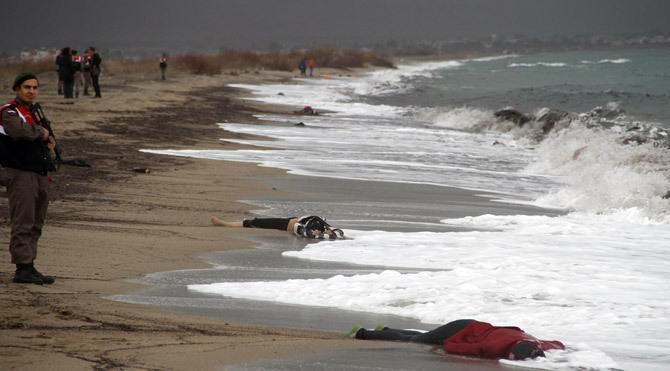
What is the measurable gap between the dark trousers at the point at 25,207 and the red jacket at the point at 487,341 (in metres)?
3.39

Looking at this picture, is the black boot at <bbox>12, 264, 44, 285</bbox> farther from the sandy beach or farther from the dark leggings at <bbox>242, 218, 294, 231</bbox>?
the dark leggings at <bbox>242, 218, 294, 231</bbox>

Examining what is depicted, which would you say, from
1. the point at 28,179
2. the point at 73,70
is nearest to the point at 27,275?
the point at 28,179

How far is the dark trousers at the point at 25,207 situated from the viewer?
6105 millimetres

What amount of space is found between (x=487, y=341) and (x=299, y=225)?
4.36 metres

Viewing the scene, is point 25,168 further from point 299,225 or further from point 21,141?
point 299,225

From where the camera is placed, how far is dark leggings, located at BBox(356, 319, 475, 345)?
539 cm

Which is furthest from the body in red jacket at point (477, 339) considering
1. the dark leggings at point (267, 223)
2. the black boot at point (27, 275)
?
the dark leggings at point (267, 223)

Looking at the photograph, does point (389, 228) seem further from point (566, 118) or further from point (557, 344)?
point (566, 118)

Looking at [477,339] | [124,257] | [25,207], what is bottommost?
[124,257]

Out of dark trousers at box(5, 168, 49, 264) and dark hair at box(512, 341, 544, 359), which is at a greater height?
dark trousers at box(5, 168, 49, 264)

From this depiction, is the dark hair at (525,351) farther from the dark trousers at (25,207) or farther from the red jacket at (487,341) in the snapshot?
the dark trousers at (25,207)

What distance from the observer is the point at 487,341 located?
5.18 meters

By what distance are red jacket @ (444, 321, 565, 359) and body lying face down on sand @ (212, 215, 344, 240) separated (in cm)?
386

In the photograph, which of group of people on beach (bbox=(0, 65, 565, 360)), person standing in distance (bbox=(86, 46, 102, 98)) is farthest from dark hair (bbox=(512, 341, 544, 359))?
person standing in distance (bbox=(86, 46, 102, 98))
